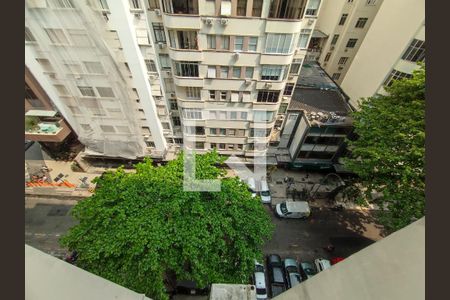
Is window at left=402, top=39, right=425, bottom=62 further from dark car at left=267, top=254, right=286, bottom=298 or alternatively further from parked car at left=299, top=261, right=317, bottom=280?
dark car at left=267, top=254, right=286, bottom=298

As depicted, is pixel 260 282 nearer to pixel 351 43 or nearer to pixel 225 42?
pixel 225 42

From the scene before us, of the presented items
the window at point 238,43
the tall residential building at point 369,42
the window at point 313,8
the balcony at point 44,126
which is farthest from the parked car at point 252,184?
the balcony at point 44,126

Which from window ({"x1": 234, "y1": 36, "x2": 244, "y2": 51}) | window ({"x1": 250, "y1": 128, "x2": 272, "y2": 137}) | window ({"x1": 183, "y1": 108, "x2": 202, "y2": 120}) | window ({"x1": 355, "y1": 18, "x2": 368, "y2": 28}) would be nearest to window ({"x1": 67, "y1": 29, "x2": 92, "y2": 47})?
window ({"x1": 183, "y1": 108, "x2": 202, "y2": 120})

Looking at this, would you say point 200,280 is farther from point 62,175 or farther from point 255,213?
point 62,175

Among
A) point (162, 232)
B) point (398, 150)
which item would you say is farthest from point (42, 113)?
point (398, 150)

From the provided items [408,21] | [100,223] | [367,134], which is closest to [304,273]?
[367,134]

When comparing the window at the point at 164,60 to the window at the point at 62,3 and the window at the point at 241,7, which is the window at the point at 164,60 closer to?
the window at the point at 62,3

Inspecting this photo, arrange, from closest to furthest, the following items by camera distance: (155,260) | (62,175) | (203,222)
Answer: (155,260) < (203,222) < (62,175)
